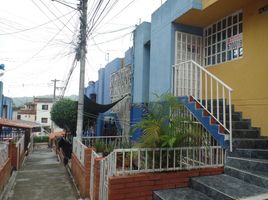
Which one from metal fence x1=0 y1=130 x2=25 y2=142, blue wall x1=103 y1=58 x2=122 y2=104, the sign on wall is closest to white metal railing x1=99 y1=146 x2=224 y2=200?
the sign on wall

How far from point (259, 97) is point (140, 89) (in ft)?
15.0

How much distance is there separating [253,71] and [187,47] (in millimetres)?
2132

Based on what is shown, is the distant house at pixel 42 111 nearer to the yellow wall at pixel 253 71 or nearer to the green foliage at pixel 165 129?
the yellow wall at pixel 253 71

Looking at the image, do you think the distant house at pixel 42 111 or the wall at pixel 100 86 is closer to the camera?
the wall at pixel 100 86

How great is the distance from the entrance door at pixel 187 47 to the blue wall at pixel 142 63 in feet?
7.05

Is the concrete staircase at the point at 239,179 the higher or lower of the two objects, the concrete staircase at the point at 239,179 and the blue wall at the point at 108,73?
the lower

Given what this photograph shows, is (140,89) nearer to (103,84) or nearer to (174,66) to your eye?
(174,66)

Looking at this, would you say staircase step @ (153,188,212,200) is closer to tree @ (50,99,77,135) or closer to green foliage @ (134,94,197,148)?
green foliage @ (134,94,197,148)

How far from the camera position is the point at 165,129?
459 centimetres

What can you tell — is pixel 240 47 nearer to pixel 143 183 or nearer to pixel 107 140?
pixel 143 183

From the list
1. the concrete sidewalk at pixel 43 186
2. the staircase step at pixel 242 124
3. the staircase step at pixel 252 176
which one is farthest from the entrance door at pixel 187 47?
the concrete sidewalk at pixel 43 186

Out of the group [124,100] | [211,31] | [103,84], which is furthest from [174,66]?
[103,84]

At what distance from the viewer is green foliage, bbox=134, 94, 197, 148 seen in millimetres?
4414

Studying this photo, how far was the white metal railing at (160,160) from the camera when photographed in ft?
14.4
